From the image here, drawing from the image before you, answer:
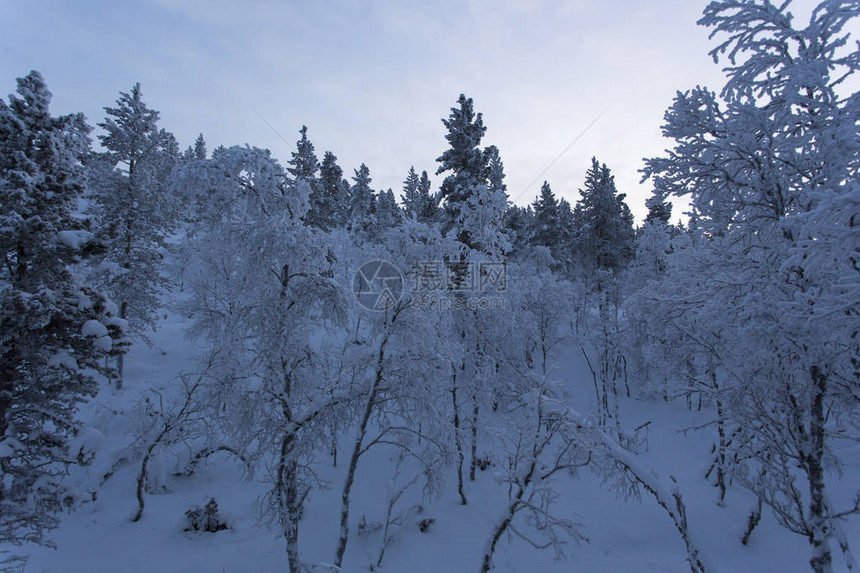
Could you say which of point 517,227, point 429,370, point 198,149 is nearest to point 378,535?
point 429,370

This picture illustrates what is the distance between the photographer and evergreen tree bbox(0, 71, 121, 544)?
30.3ft

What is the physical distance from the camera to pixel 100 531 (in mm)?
12727

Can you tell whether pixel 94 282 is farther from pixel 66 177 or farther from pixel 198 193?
pixel 198 193

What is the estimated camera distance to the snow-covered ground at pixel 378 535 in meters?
11.7

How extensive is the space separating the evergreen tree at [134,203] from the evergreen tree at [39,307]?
9.78 metres

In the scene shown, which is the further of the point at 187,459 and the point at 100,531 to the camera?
the point at 187,459

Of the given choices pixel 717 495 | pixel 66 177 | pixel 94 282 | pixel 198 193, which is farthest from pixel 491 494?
pixel 94 282

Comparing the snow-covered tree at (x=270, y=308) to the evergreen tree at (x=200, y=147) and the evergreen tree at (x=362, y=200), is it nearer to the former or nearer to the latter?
the evergreen tree at (x=362, y=200)

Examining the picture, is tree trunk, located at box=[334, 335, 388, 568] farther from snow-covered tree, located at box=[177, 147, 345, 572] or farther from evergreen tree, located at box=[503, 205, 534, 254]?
evergreen tree, located at box=[503, 205, 534, 254]

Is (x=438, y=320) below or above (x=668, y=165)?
below

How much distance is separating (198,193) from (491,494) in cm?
1513

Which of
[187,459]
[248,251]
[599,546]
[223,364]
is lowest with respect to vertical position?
[599,546]

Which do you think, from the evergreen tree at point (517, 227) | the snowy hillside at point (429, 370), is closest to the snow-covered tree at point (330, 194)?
the evergreen tree at point (517, 227)

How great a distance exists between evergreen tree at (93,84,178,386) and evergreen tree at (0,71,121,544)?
9.78 m
